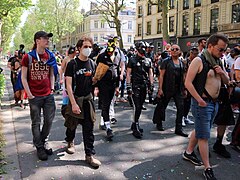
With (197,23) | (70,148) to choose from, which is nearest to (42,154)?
(70,148)

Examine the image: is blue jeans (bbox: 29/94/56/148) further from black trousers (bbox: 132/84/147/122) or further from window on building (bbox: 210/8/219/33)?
window on building (bbox: 210/8/219/33)

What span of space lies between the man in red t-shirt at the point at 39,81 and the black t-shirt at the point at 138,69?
5.71 feet

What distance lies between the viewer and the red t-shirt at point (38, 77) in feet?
14.5

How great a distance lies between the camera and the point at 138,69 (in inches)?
227

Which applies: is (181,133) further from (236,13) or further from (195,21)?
(195,21)

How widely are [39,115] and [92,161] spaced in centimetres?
115

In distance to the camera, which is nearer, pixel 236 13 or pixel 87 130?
pixel 87 130

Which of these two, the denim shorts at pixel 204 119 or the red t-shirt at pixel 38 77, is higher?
the red t-shirt at pixel 38 77

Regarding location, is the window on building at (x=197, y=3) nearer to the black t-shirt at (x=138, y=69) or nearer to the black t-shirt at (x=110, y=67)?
the black t-shirt at (x=138, y=69)

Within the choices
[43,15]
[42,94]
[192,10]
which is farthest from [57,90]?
[43,15]

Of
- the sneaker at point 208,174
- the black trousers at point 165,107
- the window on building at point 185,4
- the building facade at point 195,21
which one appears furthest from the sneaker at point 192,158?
the window on building at point 185,4

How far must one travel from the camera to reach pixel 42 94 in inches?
177

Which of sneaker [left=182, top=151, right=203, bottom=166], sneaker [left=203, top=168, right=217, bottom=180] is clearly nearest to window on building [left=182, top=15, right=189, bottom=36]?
sneaker [left=182, top=151, right=203, bottom=166]

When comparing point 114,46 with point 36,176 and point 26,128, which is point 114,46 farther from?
point 36,176
